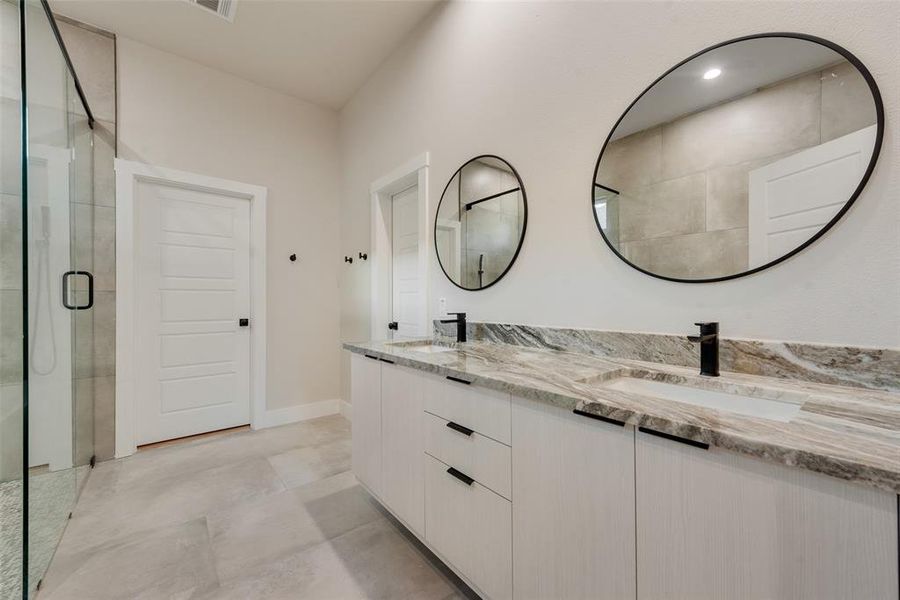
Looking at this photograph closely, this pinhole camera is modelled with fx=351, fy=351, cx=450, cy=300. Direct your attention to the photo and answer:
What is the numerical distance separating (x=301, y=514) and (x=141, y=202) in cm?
257

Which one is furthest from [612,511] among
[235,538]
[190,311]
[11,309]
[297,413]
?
[190,311]

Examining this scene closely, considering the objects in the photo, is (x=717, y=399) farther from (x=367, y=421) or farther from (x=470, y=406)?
(x=367, y=421)

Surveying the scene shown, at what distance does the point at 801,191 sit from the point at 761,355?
0.49 m

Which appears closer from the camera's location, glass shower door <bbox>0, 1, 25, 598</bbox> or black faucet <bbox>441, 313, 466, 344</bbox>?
glass shower door <bbox>0, 1, 25, 598</bbox>

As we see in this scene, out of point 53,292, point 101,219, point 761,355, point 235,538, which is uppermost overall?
point 101,219

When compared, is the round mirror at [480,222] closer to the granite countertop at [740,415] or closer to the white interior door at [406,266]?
the white interior door at [406,266]

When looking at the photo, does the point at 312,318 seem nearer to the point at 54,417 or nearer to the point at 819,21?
the point at 54,417

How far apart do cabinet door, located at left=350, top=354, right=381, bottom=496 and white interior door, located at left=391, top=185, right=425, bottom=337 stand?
2.44ft

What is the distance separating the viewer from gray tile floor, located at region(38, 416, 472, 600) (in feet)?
4.55

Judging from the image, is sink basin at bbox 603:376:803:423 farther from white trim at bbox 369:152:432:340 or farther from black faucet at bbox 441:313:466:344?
white trim at bbox 369:152:432:340

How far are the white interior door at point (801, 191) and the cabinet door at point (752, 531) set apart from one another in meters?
0.73

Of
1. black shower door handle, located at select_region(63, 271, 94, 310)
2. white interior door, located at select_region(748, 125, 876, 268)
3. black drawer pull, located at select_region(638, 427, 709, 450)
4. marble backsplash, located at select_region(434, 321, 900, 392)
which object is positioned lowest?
black drawer pull, located at select_region(638, 427, 709, 450)

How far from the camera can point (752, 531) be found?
0.65m

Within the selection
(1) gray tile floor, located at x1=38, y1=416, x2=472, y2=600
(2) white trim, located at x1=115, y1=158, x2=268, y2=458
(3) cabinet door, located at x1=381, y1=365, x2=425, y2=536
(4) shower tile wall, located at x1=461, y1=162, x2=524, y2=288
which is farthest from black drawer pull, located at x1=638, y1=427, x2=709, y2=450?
(2) white trim, located at x1=115, y1=158, x2=268, y2=458
